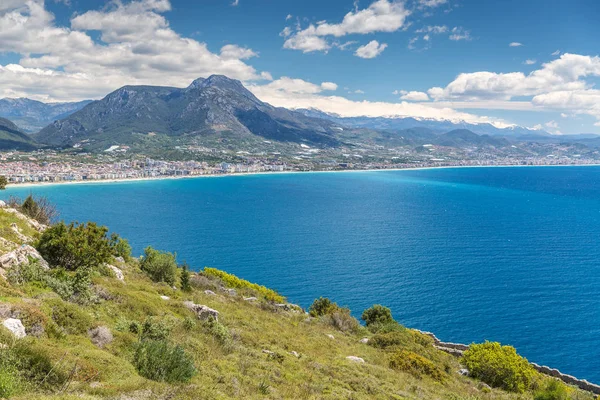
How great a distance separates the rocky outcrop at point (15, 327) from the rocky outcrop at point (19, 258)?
331 inches

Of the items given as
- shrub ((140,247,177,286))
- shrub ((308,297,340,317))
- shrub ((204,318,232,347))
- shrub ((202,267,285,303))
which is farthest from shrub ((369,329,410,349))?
shrub ((140,247,177,286))

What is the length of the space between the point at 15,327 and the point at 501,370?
3327 cm

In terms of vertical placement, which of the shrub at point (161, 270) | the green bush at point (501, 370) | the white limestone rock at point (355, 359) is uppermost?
the shrub at point (161, 270)

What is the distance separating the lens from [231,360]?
18125 mm

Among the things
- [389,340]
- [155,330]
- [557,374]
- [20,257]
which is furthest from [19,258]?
[557,374]

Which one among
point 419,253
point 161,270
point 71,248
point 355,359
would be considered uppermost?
point 71,248

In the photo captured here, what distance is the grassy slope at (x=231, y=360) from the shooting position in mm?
12438

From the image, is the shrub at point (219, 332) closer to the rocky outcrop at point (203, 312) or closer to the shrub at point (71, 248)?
the rocky outcrop at point (203, 312)

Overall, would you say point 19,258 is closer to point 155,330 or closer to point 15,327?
point 155,330

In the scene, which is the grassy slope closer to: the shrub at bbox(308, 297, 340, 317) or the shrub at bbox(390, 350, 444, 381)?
the shrub at bbox(390, 350, 444, 381)

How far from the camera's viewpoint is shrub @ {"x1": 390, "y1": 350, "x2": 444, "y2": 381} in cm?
2622

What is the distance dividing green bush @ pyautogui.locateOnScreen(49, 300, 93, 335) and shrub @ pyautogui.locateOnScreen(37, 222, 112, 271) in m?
10.3

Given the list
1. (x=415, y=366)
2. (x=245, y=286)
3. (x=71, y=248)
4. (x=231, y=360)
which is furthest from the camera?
(x=245, y=286)

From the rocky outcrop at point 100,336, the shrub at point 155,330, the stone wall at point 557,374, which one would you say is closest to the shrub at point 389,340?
the stone wall at point 557,374
